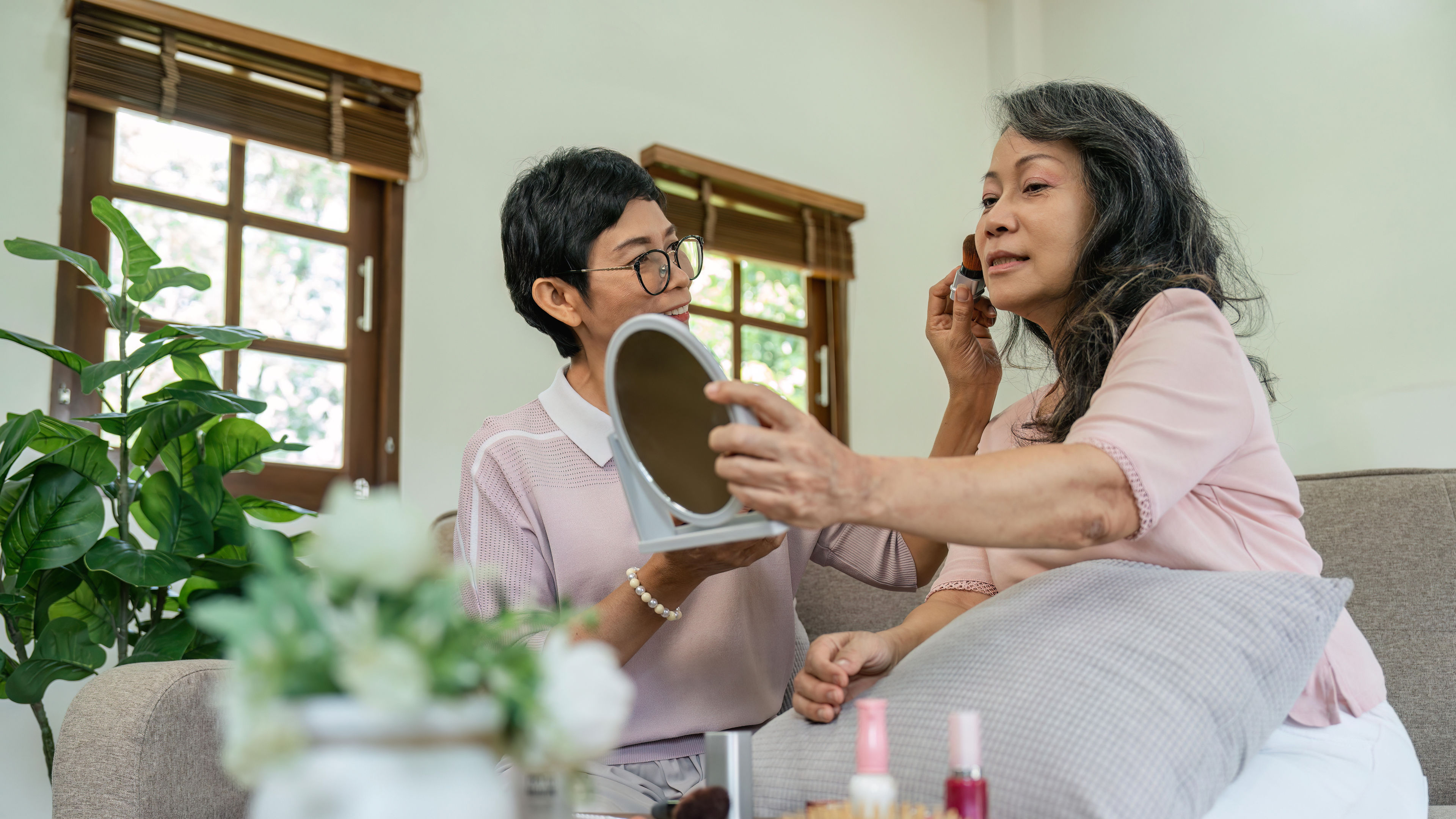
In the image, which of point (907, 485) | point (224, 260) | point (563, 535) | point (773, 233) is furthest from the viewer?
point (773, 233)

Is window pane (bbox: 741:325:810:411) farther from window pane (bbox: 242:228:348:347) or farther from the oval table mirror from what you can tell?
the oval table mirror

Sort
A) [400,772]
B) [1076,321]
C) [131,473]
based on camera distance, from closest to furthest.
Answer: [400,772] → [1076,321] → [131,473]

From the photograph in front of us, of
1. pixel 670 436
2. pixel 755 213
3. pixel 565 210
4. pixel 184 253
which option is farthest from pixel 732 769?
pixel 755 213

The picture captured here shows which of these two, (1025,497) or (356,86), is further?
(356,86)

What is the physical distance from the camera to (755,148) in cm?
401

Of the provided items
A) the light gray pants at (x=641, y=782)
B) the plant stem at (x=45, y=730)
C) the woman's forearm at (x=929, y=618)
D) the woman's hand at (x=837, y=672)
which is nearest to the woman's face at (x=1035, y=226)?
the woman's forearm at (x=929, y=618)

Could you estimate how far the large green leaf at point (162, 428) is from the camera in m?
2.12

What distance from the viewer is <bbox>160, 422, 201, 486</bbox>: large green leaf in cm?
221

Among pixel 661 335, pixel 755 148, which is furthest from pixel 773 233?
A: pixel 661 335

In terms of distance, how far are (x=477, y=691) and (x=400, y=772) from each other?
0.16 feet

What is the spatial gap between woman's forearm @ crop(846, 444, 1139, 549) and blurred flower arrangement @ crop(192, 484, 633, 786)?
1.07ft

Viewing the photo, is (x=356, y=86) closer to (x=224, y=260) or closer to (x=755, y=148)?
(x=224, y=260)

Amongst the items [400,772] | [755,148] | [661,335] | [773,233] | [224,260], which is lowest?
[400,772]

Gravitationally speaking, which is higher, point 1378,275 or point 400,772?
point 1378,275
